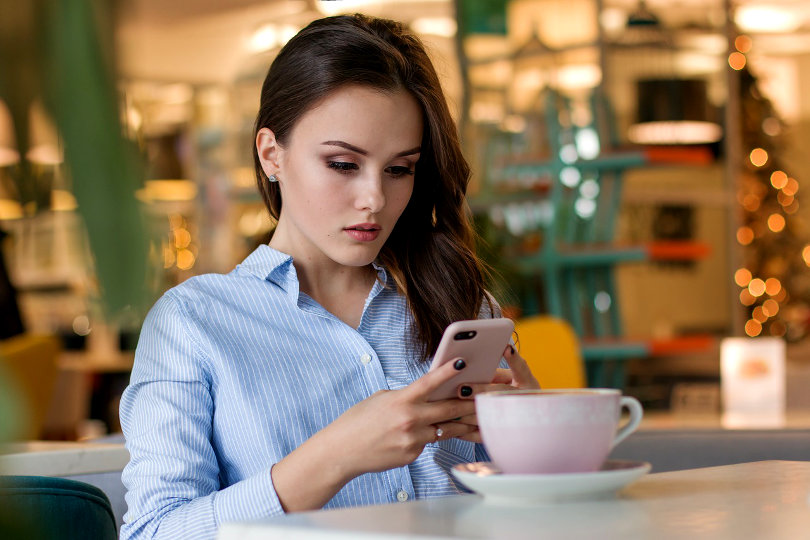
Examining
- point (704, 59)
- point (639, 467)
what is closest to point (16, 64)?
point (639, 467)

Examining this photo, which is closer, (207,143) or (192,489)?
(192,489)

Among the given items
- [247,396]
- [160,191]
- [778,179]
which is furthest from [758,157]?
[160,191]

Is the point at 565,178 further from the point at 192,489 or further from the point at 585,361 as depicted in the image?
the point at 192,489

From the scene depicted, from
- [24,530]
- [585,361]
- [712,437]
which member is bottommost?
[585,361]

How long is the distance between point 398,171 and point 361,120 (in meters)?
0.09

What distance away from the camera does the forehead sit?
1.23m

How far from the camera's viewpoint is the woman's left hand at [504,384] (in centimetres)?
91

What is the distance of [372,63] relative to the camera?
130cm

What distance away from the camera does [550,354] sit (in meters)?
2.53

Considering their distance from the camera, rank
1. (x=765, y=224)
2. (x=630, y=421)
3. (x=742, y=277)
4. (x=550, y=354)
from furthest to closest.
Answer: (x=765, y=224) → (x=742, y=277) → (x=550, y=354) → (x=630, y=421)

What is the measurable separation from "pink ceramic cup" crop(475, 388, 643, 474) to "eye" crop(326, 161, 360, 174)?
59 cm

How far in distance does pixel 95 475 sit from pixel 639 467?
949 millimetres

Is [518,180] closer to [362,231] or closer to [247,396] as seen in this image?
[362,231]

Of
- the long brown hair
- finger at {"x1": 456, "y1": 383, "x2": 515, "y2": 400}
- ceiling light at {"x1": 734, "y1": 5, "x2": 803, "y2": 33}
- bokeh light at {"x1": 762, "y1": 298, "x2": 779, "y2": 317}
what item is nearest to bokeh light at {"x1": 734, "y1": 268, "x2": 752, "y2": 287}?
bokeh light at {"x1": 762, "y1": 298, "x2": 779, "y2": 317}
